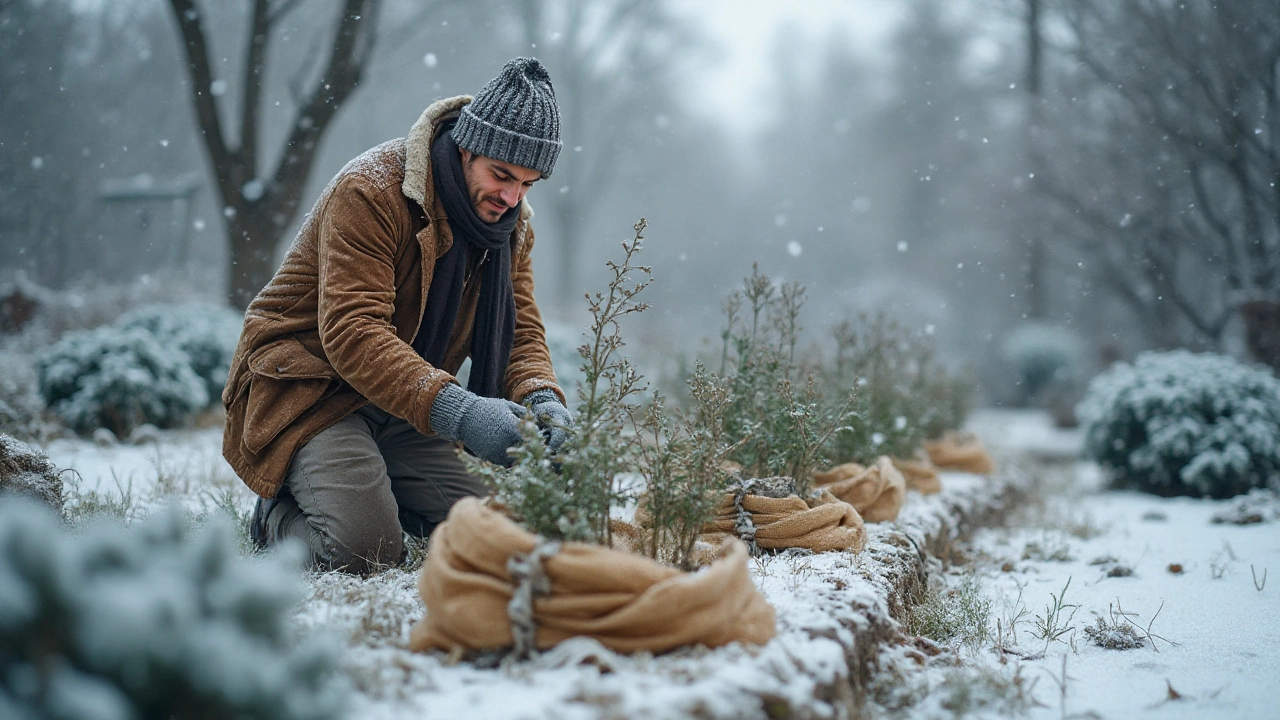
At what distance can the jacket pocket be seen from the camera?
8.43 ft

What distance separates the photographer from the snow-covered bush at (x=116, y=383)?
4.72 m

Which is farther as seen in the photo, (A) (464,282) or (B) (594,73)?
(B) (594,73)

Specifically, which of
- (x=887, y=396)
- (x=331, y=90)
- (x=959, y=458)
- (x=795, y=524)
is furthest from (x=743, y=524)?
(x=331, y=90)

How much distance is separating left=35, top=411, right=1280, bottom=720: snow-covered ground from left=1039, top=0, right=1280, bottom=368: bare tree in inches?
190

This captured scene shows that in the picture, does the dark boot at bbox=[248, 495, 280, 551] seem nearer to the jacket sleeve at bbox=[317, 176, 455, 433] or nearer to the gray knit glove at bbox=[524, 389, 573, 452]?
the jacket sleeve at bbox=[317, 176, 455, 433]

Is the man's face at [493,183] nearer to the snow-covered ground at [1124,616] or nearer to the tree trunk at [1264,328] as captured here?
the snow-covered ground at [1124,616]

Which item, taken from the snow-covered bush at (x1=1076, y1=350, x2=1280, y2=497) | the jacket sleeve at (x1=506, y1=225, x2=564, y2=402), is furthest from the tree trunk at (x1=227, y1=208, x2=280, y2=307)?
the snow-covered bush at (x1=1076, y1=350, x2=1280, y2=497)

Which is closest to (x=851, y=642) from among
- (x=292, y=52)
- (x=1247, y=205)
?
(x=1247, y=205)

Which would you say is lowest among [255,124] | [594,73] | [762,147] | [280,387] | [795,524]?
[795,524]

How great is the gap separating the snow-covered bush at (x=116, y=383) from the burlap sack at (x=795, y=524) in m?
3.77

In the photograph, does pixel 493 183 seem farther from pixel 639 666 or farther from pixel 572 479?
pixel 639 666

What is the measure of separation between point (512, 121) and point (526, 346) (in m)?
0.87

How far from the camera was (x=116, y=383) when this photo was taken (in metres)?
4.75

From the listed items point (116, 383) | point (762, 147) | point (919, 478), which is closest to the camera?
point (919, 478)
